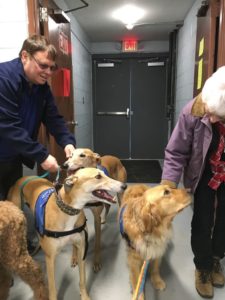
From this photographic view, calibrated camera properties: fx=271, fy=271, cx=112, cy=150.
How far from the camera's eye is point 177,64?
5105mm

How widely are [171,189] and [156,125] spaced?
15.9 feet

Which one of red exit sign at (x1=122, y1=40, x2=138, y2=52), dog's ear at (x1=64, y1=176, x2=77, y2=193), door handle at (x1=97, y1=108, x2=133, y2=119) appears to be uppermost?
red exit sign at (x1=122, y1=40, x2=138, y2=52)

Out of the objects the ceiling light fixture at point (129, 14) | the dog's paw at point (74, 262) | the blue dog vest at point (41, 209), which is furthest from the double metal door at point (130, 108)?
the blue dog vest at point (41, 209)

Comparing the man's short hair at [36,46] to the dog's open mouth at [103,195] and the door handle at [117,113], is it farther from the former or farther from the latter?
the door handle at [117,113]

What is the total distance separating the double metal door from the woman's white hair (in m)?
4.83

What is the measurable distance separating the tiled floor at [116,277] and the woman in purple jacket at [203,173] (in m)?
0.15

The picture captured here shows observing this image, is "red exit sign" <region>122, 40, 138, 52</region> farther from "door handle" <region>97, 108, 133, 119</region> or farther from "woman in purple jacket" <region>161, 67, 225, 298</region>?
"woman in purple jacket" <region>161, 67, 225, 298</region>

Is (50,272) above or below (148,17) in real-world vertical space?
below

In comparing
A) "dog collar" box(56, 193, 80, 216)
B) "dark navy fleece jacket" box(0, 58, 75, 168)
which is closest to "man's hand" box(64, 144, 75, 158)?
"dark navy fleece jacket" box(0, 58, 75, 168)

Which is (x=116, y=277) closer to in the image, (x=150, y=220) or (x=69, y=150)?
(x=150, y=220)

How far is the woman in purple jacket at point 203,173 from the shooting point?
63.9 inches

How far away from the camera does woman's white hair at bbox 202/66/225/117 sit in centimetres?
142

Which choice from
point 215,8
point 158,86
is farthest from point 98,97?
point 215,8

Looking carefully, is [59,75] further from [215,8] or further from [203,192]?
[203,192]
